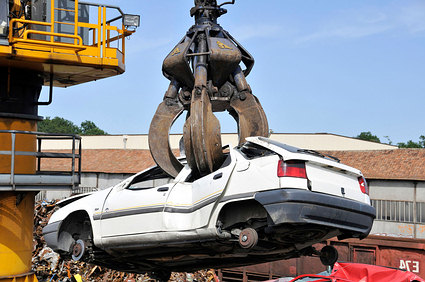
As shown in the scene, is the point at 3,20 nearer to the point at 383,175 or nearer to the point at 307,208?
the point at 307,208

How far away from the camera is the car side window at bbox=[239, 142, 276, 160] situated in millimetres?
6934

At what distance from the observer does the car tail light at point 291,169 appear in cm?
648

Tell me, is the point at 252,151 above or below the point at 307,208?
above

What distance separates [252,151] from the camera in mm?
7324

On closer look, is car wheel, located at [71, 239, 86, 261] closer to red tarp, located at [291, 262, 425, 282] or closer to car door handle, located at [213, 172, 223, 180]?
car door handle, located at [213, 172, 223, 180]

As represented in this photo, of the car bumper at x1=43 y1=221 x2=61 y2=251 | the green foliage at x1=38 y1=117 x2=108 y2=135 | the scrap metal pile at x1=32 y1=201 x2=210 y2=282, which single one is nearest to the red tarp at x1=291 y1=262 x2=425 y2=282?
the car bumper at x1=43 y1=221 x2=61 y2=251

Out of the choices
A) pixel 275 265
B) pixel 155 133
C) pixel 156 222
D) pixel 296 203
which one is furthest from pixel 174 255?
pixel 275 265

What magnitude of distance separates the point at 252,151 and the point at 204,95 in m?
0.96

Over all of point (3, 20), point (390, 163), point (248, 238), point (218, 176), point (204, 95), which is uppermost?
point (390, 163)

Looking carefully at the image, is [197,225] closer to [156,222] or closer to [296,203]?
[156,222]

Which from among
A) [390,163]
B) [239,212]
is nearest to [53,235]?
[239,212]

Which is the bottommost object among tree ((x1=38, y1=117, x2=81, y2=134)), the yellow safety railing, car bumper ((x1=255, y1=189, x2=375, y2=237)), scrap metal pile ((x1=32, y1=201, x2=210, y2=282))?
scrap metal pile ((x1=32, y1=201, x2=210, y2=282))

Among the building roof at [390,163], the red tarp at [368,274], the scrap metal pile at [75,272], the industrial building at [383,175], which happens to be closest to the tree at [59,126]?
the industrial building at [383,175]

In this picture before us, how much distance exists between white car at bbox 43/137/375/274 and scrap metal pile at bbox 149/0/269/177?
15.7 inches
